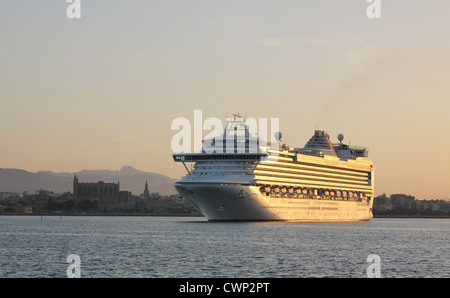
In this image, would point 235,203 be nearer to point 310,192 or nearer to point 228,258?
point 310,192

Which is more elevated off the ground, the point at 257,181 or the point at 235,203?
the point at 257,181

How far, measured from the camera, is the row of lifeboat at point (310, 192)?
4466 inches

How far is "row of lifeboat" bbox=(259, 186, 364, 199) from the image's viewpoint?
113 meters

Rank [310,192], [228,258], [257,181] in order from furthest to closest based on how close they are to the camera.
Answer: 1. [310,192]
2. [257,181]
3. [228,258]

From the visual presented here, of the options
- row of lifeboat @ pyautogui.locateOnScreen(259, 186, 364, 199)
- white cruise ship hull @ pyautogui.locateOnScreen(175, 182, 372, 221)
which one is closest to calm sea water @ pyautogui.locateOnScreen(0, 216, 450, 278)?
white cruise ship hull @ pyautogui.locateOnScreen(175, 182, 372, 221)

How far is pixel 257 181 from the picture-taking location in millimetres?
107938

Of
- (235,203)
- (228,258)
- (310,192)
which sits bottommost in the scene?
(228,258)

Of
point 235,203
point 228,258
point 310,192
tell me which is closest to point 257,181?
point 235,203

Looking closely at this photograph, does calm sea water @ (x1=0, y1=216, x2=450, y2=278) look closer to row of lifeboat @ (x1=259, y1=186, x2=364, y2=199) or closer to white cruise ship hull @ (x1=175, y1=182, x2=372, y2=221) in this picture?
white cruise ship hull @ (x1=175, y1=182, x2=372, y2=221)

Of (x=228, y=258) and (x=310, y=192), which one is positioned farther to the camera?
Answer: (x=310, y=192)

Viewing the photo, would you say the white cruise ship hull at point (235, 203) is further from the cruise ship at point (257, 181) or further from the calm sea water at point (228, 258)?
the calm sea water at point (228, 258)

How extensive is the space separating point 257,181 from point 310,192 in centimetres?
2592

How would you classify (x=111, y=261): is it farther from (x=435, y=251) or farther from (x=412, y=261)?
(x=435, y=251)

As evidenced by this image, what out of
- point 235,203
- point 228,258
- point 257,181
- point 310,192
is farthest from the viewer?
point 310,192
